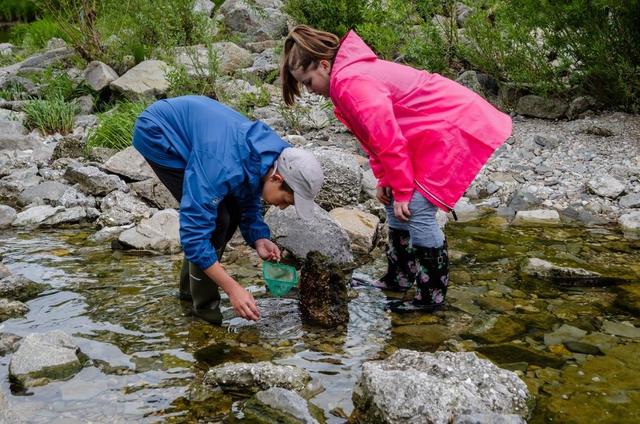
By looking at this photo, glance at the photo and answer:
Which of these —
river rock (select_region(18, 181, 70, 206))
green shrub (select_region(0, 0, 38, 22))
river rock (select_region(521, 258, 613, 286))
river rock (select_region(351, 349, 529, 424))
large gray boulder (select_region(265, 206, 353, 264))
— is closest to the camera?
river rock (select_region(351, 349, 529, 424))

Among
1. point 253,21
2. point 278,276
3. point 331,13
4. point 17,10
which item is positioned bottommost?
point 17,10

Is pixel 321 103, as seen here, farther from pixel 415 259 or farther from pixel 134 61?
pixel 415 259

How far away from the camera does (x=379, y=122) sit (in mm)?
3377

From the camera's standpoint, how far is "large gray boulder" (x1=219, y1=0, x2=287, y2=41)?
472 inches

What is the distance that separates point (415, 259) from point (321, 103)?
4674 mm

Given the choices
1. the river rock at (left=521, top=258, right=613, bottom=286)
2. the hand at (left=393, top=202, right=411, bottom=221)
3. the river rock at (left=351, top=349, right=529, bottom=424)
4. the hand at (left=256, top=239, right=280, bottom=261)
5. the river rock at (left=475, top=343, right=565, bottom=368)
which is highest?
the hand at (left=393, top=202, right=411, bottom=221)

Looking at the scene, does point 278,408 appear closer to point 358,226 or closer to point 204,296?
point 204,296

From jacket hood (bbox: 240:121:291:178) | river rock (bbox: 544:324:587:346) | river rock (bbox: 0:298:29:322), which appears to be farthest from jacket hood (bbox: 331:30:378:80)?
river rock (bbox: 0:298:29:322)

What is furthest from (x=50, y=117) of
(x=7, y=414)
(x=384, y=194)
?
(x=7, y=414)

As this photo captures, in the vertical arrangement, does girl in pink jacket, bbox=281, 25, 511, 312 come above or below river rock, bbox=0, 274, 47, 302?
above

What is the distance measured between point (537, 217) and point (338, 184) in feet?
5.24

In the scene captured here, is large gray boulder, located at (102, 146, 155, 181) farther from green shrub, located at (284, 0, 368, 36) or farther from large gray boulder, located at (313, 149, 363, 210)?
green shrub, located at (284, 0, 368, 36)

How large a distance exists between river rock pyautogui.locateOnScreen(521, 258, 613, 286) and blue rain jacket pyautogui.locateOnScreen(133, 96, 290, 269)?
6.25ft

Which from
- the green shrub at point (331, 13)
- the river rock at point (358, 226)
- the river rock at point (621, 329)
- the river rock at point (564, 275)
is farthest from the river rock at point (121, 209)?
the green shrub at point (331, 13)
